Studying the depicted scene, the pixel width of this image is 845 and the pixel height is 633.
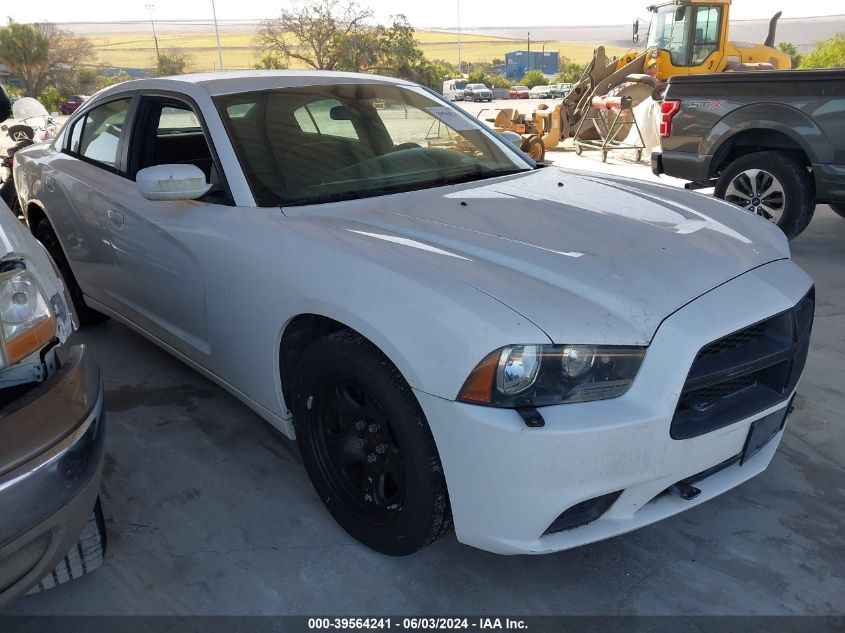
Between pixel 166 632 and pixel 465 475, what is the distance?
1.02m

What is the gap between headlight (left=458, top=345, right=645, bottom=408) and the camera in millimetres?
1831

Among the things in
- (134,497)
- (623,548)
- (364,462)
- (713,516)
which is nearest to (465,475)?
(364,462)

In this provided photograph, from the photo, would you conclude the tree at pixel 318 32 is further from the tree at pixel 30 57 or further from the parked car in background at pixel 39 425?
the parked car in background at pixel 39 425

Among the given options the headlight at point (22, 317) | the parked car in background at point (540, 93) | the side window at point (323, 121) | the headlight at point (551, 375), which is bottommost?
the parked car in background at point (540, 93)

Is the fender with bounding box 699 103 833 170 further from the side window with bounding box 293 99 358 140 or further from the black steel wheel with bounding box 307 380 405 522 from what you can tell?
the black steel wheel with bounding box 307 380 405 522

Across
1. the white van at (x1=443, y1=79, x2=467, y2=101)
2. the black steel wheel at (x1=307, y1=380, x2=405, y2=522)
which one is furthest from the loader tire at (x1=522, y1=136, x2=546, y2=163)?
the white van at (x1=443, y1=79, x2=467, y2=101)

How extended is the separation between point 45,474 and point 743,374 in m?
1.89

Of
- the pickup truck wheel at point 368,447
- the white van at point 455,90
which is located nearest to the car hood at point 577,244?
the pickup truck wheel at point 368,447

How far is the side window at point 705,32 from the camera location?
46.7 ft

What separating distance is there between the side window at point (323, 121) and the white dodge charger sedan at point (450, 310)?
0.03 ft

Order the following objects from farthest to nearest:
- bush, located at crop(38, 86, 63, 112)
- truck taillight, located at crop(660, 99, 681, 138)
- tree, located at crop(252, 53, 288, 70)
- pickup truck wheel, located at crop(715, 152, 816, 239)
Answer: tree, located at crop(252, 53, 288, 70)
bush, located at crop(38, 86, 63, 112)
truck taillight, located at crop(660, 99, 681, 138)
pickup truck wheel, located at crop(715, 152, 816, 239)

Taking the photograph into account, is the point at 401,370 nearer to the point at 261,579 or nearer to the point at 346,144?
the point at 261,579

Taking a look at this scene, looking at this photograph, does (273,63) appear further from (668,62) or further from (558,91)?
(668,62)

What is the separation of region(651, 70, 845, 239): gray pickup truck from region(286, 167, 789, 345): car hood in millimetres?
3041
